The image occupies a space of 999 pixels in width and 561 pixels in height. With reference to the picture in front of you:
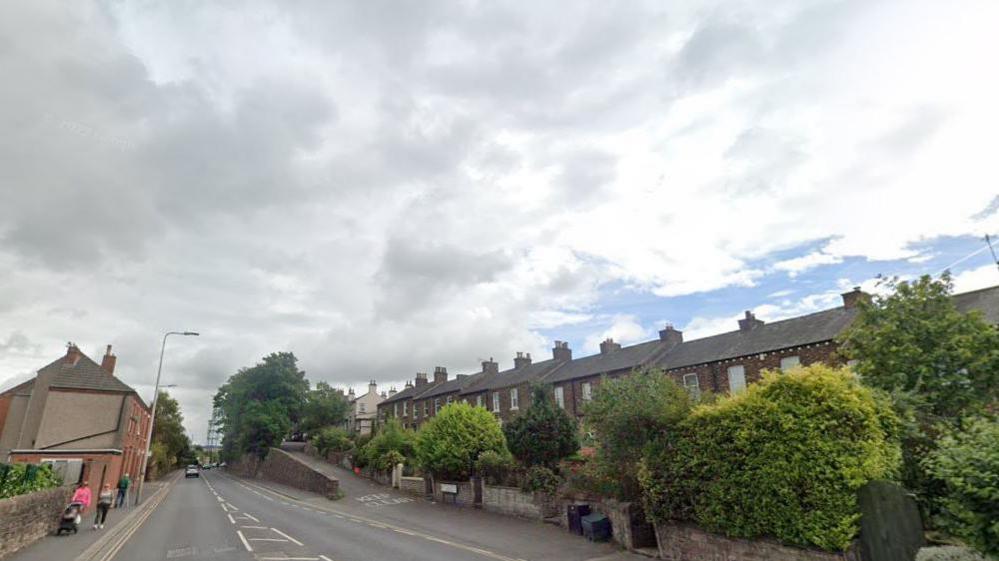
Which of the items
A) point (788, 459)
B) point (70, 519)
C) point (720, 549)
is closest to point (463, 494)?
point (70, 519)

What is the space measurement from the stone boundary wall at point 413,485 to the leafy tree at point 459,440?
9.90 ft

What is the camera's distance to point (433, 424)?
30.4 meters

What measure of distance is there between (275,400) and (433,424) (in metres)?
40.3

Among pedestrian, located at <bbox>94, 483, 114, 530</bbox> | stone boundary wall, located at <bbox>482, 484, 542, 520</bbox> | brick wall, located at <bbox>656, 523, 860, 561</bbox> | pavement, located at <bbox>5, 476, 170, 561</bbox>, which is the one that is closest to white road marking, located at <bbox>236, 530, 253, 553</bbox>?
pavement, located at <bbox>5, 476, 170, 561</bbox>

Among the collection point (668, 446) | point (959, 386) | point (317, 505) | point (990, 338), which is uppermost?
point (990, 338)

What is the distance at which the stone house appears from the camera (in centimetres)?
3191

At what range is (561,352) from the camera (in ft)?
160

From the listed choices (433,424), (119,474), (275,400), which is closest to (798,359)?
(433,424)

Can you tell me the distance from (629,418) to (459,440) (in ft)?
47.3

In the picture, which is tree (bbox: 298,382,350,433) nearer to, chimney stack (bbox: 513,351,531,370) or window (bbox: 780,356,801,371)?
chimney stack (bbox: 513,351,531,370)

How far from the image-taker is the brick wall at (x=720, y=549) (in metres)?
11.8

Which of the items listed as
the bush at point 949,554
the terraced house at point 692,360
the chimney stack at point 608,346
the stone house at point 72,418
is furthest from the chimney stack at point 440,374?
the bush at point 949,554

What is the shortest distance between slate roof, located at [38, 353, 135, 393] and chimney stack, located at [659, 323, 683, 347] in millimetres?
39139

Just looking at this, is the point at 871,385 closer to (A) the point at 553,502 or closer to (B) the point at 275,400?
(A) the point at 553,502
